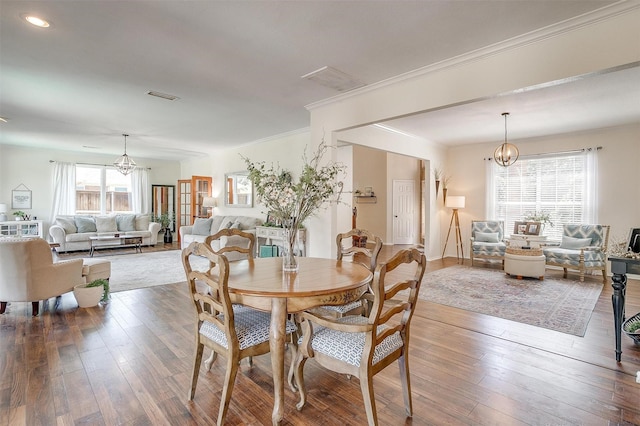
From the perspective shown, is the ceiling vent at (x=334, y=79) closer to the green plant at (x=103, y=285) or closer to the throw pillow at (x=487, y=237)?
the green plant at (x=103, y=285)

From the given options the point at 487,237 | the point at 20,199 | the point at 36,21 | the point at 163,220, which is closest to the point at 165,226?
the point at 163,220

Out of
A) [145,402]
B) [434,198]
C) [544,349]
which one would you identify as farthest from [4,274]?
[434,198]

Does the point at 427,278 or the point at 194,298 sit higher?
the point at 194,298

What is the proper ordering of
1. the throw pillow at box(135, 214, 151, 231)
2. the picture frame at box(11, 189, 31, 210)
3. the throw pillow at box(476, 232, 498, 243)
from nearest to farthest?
the throw pillow at box(476, 232, 498, 243)
the picture frame at box(11, 189, 31, 210)
the throw pillow at box(135, 214, 151, 231)

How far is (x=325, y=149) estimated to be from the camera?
4.50 m

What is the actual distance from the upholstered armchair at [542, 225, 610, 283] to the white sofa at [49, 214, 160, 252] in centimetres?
948

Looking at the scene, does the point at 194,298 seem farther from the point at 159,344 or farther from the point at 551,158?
the point at 551,158

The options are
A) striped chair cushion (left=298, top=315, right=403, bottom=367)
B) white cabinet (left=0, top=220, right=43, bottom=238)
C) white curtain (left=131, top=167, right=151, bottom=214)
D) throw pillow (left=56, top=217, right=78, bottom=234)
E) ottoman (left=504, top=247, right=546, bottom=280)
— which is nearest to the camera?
striped chair cushion (left=298, top=315, right=403, bottom=367)

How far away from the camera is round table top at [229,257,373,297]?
5.65 ft

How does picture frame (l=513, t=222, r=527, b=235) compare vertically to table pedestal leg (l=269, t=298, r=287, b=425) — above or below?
above

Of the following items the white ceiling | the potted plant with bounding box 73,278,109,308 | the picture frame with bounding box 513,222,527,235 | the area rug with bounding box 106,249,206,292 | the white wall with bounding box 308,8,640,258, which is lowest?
the area rug with bounding box 106,249,206,292

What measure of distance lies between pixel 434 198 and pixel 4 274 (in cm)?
727

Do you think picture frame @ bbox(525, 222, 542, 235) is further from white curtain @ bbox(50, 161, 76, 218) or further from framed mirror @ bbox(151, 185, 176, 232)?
white curtain @ bbox(50, 161, 76, 218)

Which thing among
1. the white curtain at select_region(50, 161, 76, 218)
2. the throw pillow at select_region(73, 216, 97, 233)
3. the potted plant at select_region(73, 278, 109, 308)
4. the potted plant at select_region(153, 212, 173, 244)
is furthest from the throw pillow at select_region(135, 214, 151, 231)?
the potted plant at select_region(73, 278, 109, 308)
